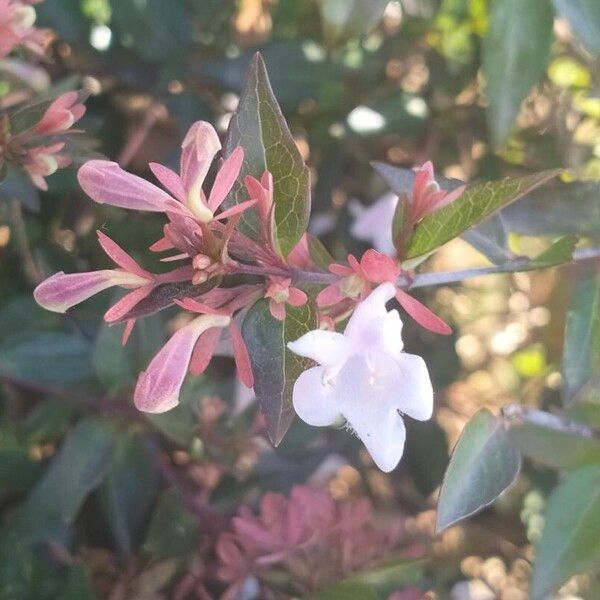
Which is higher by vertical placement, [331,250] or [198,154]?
[198,154]

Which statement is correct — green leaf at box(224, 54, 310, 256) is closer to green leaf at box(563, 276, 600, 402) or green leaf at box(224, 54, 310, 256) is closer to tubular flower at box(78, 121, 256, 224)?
tubular flower at box(78, 121, 256, 224)

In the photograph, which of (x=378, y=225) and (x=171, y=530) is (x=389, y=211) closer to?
(x=378, y=225)

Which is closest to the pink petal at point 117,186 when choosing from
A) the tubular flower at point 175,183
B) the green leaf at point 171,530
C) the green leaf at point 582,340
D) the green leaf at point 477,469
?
the tubular flower at point 175,183

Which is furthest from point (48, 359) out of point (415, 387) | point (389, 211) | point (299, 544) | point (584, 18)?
point (584, 18)

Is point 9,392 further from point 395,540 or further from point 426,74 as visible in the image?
point 426,74

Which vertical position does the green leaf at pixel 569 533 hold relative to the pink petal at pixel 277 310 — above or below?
below

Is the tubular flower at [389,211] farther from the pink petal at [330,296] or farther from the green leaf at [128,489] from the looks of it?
the green leaf at [128,489]
